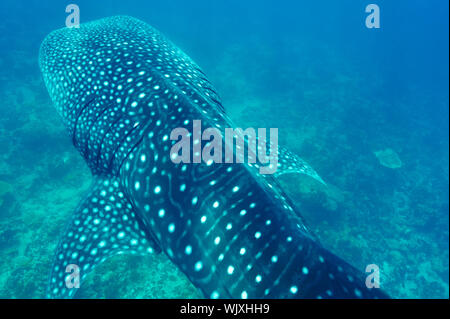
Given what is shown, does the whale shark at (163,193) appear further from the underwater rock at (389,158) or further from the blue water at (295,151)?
the underwater rock at (389,158)

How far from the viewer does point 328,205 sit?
9680 millimetres

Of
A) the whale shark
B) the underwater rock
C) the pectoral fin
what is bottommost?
the underwater rock

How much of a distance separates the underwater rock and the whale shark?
1172cm

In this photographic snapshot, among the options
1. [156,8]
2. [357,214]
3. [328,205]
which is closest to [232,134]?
[328,205]

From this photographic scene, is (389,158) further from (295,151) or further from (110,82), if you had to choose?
(110,82)

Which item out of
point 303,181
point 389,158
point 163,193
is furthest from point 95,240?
point 389,158

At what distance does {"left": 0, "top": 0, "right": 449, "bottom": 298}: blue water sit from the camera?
6.93 meters

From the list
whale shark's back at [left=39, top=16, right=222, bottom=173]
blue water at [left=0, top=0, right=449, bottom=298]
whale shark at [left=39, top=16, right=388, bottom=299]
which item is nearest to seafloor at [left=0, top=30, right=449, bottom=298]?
blue water at [left=0, top=0, right=449, bottom=298]

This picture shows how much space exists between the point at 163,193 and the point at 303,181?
26.5ft

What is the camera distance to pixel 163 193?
2789 mm

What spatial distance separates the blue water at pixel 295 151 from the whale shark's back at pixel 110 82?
406 centimetres

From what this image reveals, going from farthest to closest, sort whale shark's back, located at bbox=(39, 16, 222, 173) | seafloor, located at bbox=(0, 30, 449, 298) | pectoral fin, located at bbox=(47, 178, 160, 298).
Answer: seafloor, located at bbox=(0, 30, 449, 298)
whale shark's back, located at bbox=(39, 16, 222, 173)
pectoral fin, located at bbox=(47, 178, 160, 298)

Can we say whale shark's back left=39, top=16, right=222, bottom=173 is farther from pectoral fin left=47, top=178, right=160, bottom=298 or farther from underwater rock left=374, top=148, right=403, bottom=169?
underwater rock left=374, top=148, right=403, bottom=169
